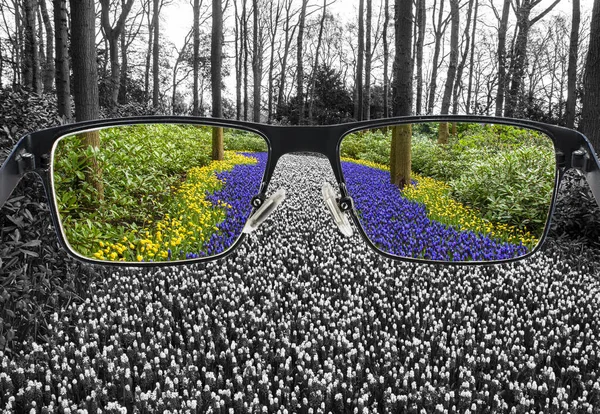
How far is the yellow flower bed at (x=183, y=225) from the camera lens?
1.73 m

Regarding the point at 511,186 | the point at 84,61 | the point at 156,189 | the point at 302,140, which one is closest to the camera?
the point at 302,140

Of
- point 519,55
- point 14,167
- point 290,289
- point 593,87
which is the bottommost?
point 290,289

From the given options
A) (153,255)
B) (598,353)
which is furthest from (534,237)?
(153,255)

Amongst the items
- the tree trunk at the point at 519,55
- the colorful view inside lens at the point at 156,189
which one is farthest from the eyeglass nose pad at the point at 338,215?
the tree trunk at the point at 519,55

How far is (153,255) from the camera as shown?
172cm

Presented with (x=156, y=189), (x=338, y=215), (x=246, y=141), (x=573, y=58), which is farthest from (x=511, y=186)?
(x=573, y=58)

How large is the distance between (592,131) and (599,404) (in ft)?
11.3

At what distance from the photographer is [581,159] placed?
122 centimetres

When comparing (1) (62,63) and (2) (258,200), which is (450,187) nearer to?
(2) (258,200)

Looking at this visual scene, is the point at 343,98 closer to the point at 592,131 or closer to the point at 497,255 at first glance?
the point at 592,131

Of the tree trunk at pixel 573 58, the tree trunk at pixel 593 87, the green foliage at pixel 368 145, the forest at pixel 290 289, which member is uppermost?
the tree trunk at pixel 573 58

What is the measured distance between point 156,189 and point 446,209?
130 cm

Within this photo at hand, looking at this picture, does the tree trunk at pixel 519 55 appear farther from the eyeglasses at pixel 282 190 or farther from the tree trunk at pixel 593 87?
the eyeglasses at pixel 282 190

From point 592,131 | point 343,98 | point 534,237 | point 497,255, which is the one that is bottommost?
point 497,255
